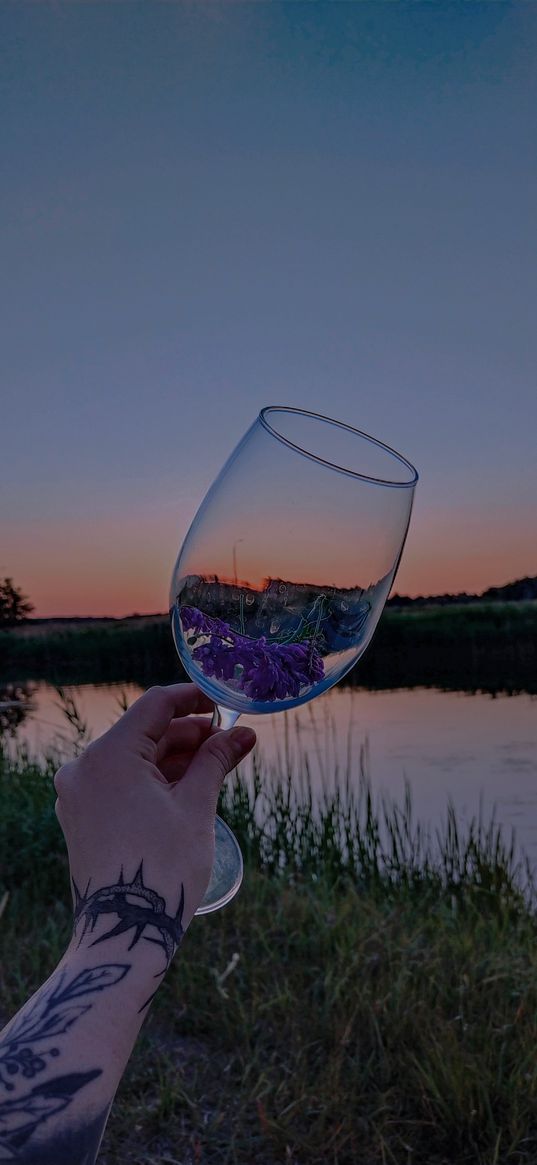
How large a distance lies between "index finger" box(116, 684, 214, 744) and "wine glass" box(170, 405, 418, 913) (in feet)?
0.14

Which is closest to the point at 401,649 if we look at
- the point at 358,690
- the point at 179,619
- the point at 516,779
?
the point at 358,690

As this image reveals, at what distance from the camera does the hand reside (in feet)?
2.99

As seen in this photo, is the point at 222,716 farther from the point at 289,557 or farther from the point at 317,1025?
the point at 317,1025

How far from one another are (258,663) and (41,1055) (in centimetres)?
45

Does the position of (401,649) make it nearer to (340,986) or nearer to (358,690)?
(358,690)

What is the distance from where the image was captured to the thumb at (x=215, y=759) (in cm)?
96

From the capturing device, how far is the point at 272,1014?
8.64 ft

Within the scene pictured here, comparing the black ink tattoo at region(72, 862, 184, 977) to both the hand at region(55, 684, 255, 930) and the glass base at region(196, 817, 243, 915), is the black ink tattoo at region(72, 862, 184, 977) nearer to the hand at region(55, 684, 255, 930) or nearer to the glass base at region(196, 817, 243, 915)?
the hand at region(55, 684, 255, 930)

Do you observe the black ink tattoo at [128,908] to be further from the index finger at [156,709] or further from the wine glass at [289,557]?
the wine glass at [289,557]

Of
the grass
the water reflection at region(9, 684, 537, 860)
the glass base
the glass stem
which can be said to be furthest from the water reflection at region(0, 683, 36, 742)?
the glass stem

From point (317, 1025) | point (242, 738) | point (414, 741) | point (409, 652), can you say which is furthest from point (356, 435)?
point (409, 652)

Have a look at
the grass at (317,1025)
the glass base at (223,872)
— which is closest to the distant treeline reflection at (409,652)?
the grass at (317,1025)

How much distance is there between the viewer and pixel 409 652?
2239 centimetres

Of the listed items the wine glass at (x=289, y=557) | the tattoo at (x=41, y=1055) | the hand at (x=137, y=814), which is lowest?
the tattoo at (x=41, y=1055)
